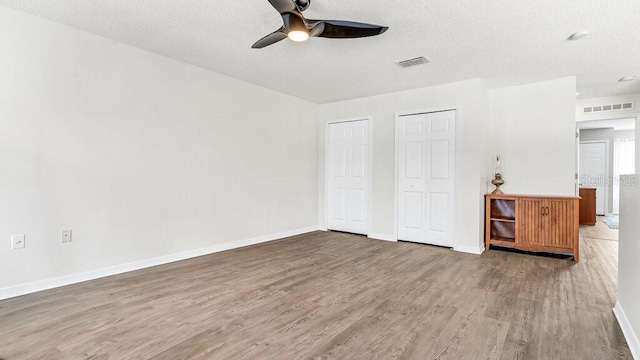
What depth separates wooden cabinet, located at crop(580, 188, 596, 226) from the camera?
271 inches

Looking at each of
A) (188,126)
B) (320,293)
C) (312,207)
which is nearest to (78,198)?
(188,126)

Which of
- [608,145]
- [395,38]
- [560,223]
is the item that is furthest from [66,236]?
[608,145]

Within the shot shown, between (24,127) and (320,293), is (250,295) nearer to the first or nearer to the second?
(320,293)

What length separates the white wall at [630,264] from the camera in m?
1.95

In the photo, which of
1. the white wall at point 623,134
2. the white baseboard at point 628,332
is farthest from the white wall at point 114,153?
the white wall at point 623,134

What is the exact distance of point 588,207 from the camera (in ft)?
22.6

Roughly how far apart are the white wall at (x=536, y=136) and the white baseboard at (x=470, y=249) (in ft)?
3.80

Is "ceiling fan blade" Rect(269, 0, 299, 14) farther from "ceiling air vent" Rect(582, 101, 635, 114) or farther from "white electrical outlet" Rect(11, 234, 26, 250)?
"ceiling air vent" Rect(582, 101, 635, 114)

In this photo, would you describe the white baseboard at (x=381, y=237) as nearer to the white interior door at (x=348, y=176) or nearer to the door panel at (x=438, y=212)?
the white interior door at (x=348, y=176)

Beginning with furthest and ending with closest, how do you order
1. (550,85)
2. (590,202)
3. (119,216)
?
(590,202) < (550,85) < (119,216)

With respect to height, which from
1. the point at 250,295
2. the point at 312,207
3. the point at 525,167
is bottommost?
the point at 250,295

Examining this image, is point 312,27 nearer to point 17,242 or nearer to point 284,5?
point 284,5

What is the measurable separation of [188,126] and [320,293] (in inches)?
107

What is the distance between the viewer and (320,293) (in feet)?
9.48
